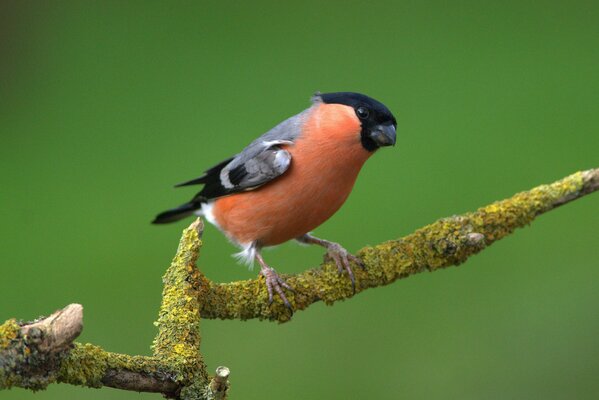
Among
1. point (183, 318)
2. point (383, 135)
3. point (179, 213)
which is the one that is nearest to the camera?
point (183, 318)

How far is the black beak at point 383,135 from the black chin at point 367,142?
0.02m

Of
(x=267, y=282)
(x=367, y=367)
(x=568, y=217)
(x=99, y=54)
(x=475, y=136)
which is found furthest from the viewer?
(x=99, y=54)

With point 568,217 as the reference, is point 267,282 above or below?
below

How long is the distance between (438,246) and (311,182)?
0.61 meters

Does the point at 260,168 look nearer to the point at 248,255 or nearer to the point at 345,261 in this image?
the point at 248,255

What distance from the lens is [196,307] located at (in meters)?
2.94

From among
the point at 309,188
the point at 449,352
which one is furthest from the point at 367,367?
the point at 309,188

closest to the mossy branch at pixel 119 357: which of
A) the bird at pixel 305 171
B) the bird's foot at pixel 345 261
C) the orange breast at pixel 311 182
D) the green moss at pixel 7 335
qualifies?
the green moss at pixel 7 335

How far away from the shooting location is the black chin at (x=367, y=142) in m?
3.88

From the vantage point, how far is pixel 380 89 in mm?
7641

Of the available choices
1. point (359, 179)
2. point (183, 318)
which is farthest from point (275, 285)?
point (359, 179)

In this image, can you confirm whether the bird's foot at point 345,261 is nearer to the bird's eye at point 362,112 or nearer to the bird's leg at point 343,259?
the bird's leg at point 343,259

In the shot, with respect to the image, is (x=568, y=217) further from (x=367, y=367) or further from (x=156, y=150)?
(x=156, y=150)

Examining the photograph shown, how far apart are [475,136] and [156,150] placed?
2.54 meters
